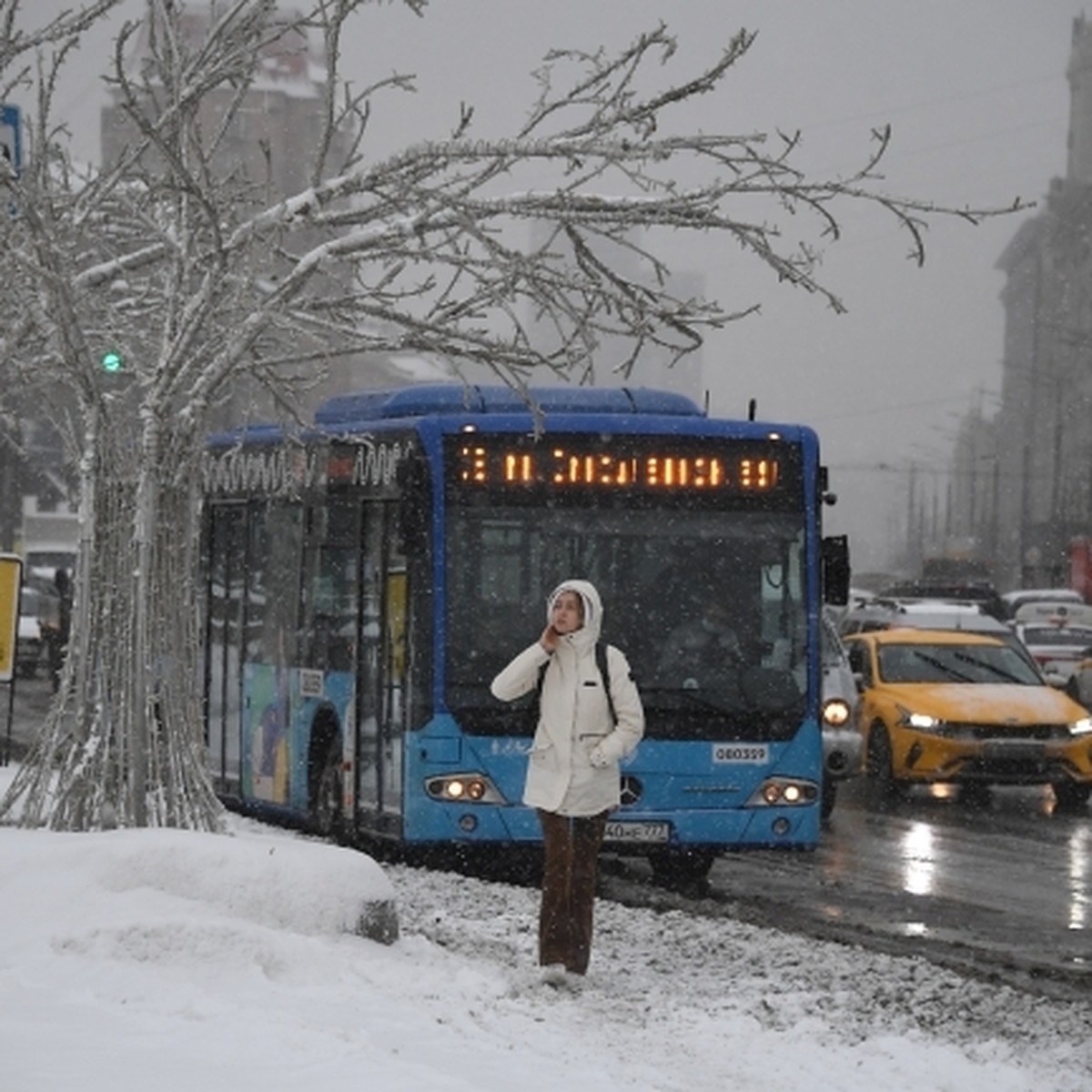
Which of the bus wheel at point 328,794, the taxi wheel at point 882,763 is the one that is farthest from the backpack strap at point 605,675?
the taxi wheel at point 882,763

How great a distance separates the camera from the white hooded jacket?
11266mm

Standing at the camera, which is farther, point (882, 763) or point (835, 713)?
point (882, 763)

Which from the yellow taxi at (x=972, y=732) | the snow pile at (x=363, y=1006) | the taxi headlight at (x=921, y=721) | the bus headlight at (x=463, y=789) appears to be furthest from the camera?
the taxi headlight at (x=921, y=721)

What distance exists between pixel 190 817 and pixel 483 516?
3.41 meters

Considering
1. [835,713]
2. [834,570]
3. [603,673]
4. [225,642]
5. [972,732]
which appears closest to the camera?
[603,673]

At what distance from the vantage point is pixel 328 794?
1786cm

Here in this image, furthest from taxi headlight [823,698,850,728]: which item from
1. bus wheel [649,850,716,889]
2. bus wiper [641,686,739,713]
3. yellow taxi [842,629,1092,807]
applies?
bus wiper [641,686,739,713]

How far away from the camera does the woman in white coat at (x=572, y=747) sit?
11.2m

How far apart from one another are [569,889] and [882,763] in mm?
15036

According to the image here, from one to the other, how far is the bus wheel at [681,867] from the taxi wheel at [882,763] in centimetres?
823

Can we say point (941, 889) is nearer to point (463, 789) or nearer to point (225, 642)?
point (463, 789)

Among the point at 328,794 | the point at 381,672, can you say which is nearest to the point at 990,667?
the point at 328,794

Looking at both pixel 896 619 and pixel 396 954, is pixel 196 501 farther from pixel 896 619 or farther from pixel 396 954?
pixel 896 619

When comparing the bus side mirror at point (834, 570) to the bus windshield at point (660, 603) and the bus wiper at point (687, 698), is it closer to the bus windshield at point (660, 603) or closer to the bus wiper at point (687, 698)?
the bus windshield at point (660, 603)
